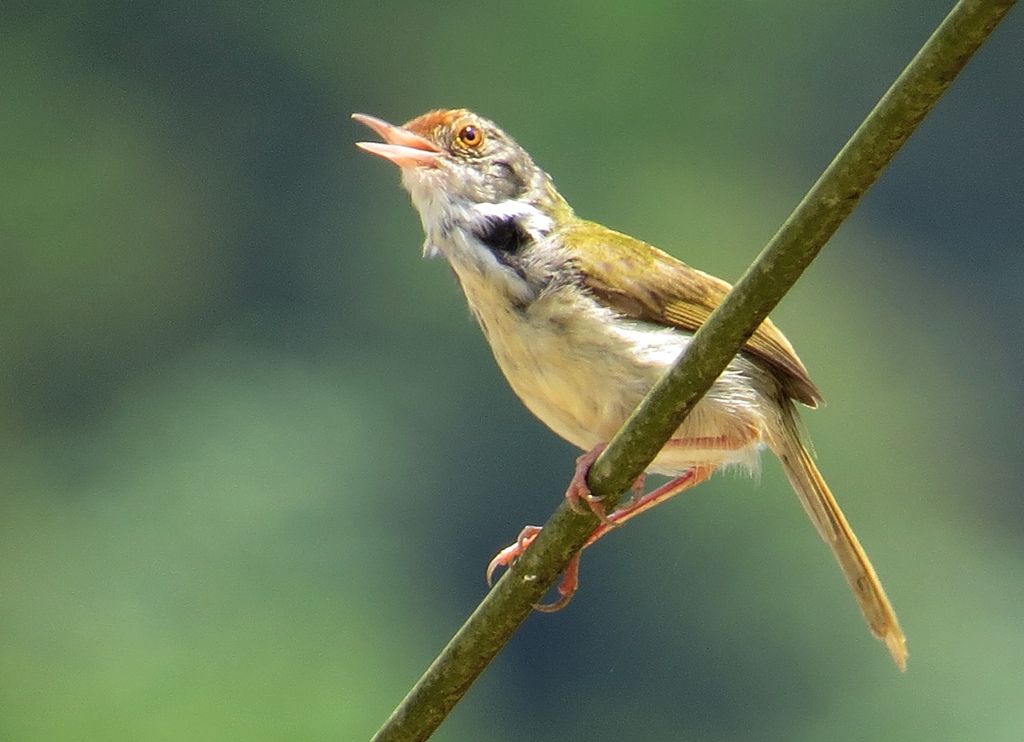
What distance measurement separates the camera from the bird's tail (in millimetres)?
3971

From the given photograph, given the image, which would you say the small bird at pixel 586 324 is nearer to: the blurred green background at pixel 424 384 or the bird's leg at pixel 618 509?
the bird's leg at pixel 618 509

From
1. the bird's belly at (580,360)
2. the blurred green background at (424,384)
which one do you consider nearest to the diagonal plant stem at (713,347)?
the bird's belly at (580,360)

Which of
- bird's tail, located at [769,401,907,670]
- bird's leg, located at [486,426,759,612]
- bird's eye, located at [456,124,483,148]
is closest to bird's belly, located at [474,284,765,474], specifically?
bird's leg, located at [486,426,759,612]

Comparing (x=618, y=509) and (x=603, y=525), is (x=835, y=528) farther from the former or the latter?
→ (x=603, y=525)

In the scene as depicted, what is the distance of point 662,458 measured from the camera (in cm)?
403

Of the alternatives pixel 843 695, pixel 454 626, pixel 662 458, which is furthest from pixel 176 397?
pixel 662 458

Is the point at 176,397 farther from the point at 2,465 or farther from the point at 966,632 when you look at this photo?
the point at 966,632

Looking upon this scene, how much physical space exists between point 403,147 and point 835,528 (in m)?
1.36

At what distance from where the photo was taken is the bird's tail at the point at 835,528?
397 cm

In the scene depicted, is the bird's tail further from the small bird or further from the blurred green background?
the blurred green background

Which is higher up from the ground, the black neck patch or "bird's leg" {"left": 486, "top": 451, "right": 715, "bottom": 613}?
the black neck patch

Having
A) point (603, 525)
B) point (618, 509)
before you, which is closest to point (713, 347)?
point (603, 525)

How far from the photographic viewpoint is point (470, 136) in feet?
14.0

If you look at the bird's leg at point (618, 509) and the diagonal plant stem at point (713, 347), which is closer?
the diagonal plant stem at point (713, 347)
